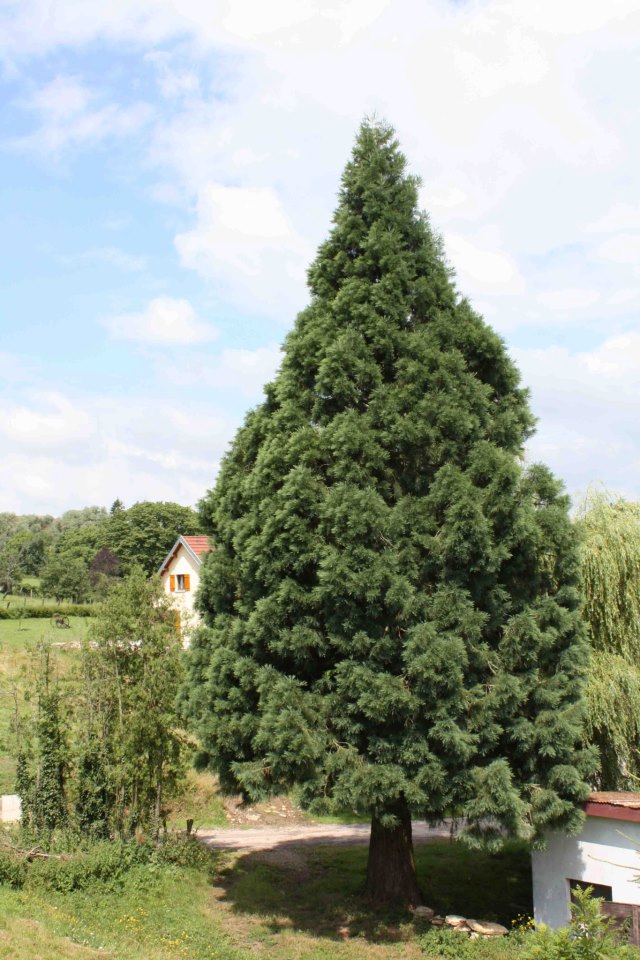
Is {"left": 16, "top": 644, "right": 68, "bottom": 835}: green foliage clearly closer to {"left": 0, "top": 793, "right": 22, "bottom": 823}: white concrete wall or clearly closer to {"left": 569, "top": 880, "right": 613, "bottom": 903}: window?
{"left": 0, "top": 793, "right": 22, "bottom": 823}: white concrete wall


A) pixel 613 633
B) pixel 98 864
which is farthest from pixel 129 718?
pixel 613 633

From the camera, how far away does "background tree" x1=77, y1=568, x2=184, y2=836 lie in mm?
15523

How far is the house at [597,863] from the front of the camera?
1180cm

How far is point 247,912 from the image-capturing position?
14.2m

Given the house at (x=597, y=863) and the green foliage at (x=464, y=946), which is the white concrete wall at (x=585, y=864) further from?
the green foliage at (x=464, y=946)

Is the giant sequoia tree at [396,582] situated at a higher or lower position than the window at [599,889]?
higher

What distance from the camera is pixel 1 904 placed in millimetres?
12344

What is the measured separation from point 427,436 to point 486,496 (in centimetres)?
132

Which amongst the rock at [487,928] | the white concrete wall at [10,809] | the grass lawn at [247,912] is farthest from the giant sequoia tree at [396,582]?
the white concrete wall at [10,809]

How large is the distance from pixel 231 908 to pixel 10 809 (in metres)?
5.55

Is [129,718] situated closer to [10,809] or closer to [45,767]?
[45,767]

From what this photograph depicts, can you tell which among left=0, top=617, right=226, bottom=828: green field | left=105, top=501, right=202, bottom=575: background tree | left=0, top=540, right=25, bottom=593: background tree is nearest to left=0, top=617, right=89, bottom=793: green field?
left=0, top=617, right=226, bottom=828: green field

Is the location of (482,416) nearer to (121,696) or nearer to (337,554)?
(337,554)

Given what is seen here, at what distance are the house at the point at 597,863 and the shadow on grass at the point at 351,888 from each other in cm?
179
